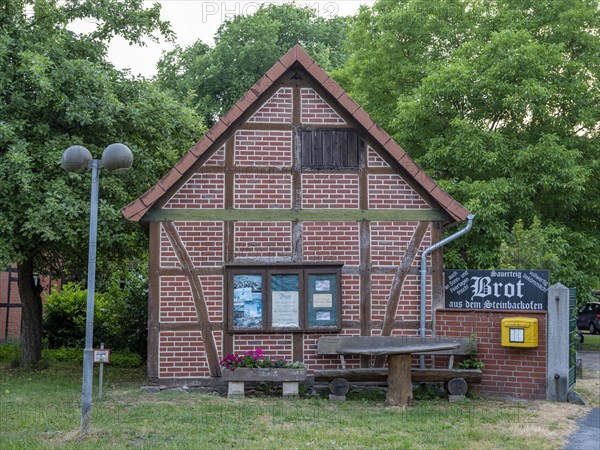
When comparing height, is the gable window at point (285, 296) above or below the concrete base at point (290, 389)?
above

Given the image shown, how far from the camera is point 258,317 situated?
1362 cm

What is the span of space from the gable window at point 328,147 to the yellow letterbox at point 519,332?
3604mm

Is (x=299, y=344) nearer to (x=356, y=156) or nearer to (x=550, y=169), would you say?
(x=356, y=156)

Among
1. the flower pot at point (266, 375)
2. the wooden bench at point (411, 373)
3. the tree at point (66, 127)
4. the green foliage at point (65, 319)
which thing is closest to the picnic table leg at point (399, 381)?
the wooden bench at point (411, 373)

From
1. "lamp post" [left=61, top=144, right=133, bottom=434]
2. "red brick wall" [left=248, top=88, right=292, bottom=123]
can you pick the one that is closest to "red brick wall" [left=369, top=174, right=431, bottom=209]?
"red brick wall" [left=248, top=88, right=292, bottom=123]

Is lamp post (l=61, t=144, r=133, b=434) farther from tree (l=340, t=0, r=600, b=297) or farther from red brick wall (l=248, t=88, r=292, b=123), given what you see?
tree (l=340, t=0, r=600, b=297)

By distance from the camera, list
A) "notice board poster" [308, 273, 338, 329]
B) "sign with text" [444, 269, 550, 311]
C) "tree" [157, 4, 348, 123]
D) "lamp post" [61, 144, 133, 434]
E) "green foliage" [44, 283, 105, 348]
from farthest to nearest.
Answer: "tree" [157, 4, 348, 123] → "green foliage" [44, 283, 105, 348] → "notice board poster" [308, 273, 338, 329] → "sign with text" [444, 269, 550, 311] → "lamp post" [61, 144, 133, 434]

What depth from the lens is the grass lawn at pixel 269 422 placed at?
9.31 m

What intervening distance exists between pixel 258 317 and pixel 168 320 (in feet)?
4.78

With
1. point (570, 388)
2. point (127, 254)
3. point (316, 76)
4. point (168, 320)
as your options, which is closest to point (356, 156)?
point (316, 76)

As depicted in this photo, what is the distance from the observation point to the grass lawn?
Answer: 30.6 ft

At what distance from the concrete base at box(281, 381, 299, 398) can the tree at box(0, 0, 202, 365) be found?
184 inches

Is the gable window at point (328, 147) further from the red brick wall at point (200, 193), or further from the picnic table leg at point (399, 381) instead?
the picnic table leg at point (399, 381)

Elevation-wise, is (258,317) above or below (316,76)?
below
